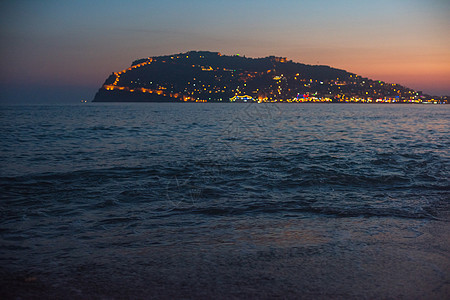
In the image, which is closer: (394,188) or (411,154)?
(394,188)

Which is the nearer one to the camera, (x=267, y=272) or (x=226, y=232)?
(x=267, y=272)

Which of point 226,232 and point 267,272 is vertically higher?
point 267,272

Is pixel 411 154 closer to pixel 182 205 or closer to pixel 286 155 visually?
pixel 286 155

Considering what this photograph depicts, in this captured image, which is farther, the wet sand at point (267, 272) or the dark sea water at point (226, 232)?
the dark sea water at point (226, 232)

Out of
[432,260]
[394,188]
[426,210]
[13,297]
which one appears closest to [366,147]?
[394,188]

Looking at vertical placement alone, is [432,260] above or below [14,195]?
above

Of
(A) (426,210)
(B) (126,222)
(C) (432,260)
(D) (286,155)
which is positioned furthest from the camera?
(D) (286,155)

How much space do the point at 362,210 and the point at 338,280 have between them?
294 centimetres

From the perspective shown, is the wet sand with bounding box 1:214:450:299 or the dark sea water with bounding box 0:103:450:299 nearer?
the wet sand with bounding box 1:214:450:299

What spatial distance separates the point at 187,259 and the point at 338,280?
1578mm

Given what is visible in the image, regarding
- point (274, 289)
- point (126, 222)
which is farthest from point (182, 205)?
point (274, 289)

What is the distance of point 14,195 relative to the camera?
24.1 ft

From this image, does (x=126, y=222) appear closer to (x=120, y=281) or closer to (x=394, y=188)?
(x=120, y=281)

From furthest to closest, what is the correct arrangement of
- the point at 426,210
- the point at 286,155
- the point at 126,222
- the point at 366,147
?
the point at 366,147 < the point at 286,155 < the point at 426,210 < the point at 126,222
